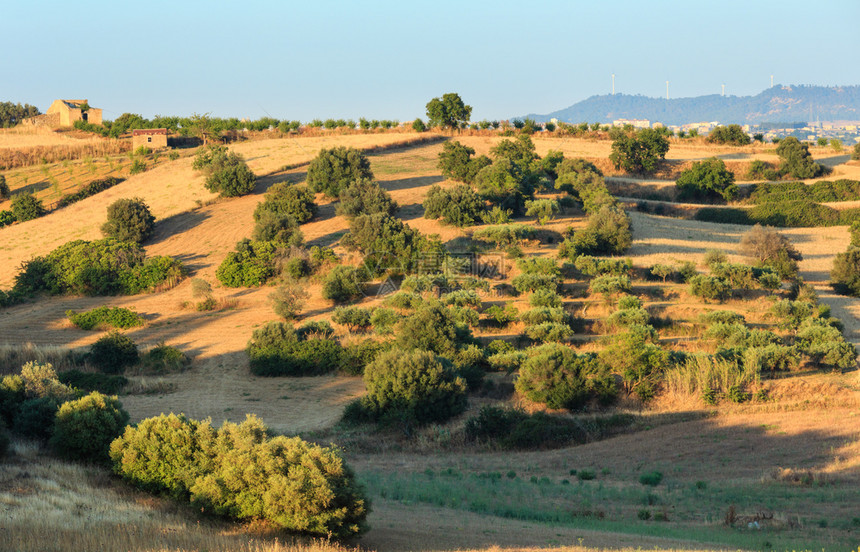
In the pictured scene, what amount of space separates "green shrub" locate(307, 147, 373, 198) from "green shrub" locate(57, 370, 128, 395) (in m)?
20.2

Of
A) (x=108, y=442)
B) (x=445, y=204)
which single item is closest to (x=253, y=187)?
(x=445, y=204)

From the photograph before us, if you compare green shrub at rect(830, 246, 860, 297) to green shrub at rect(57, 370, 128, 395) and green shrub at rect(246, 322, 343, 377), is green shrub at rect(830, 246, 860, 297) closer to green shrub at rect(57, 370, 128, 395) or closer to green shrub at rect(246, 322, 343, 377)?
green shrub at rect(246, 322, 343, 377)

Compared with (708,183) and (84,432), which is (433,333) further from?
(708,183)

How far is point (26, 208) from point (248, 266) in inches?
684

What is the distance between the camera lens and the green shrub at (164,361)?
21828mm

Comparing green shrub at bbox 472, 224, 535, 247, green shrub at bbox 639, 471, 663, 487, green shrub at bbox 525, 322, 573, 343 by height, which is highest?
green shrub at bbox 472, 224, 535, 247

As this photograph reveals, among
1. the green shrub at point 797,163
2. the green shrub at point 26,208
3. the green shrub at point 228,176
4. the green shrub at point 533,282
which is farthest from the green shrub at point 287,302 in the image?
the green shrub at point 797,163

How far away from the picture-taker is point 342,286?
27516 mm

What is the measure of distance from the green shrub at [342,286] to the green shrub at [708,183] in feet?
98.4

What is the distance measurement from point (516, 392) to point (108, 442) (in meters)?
10.1

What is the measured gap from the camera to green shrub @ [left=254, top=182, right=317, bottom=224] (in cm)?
3625

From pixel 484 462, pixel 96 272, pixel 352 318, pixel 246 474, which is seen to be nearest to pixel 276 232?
pixel 96 272

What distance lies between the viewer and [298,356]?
21688 mm

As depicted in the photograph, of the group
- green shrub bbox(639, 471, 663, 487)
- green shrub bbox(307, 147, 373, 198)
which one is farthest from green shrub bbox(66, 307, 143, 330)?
green shrub bbox(639, 471, 663, 487)
